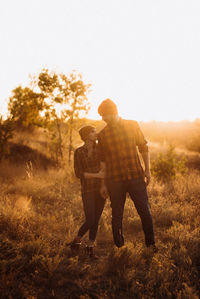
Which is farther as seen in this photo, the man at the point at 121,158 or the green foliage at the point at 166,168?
the green foliage at the point at 166,168

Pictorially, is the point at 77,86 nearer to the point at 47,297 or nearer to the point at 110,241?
the point at 110,241

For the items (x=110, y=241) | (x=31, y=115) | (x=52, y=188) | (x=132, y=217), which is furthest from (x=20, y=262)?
(x=31, y=115)

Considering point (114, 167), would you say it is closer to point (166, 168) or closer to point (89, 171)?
point (89, 171)

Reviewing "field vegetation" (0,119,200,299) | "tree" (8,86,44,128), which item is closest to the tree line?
"tree" (8,86,44,128)

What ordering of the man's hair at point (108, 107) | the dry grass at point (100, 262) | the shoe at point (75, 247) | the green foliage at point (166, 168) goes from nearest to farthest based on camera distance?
the dry grass at point (100, 262) → the man's hair at point (108, 107) → the shoe at point (75, 247) → the green foliage at point (166, 168)

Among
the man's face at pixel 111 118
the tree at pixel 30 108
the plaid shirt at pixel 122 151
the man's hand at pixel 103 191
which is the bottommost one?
the man's hand at pixel 103 191

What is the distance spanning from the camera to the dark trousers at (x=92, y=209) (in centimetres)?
358

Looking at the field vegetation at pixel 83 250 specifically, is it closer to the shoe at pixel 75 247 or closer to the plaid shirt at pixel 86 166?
the shoe at pixel 75 247

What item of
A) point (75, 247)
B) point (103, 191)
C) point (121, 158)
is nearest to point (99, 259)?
point (75, 247)

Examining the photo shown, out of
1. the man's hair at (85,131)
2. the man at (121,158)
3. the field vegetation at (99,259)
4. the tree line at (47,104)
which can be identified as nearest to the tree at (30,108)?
the tree line at (47,104)

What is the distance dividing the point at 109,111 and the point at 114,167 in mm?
738

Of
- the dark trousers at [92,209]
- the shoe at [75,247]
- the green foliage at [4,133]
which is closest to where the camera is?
the dark trousers at [92,209]

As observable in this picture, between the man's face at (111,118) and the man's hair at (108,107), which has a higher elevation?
the man's hair at (108,107)

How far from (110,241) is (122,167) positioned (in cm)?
169
